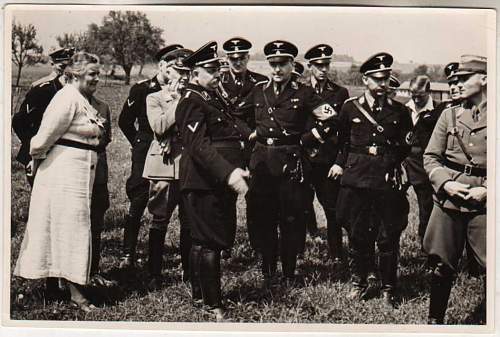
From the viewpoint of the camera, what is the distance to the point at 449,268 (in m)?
5.24

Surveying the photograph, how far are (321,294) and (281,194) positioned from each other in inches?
32.0

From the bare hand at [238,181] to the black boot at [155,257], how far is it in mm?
673

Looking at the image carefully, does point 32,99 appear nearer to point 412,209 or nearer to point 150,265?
point 150,265

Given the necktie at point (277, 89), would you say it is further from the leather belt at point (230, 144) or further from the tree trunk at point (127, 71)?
the tree trunk at point (127, 71)

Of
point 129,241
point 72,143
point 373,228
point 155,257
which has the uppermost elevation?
point 72,143

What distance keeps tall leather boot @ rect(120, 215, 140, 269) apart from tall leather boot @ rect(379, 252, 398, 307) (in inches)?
72.9

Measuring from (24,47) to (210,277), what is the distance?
88.0 inches

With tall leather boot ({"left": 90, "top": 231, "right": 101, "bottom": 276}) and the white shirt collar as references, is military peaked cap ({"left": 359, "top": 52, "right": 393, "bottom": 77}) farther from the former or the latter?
tall leather boot ({"left": 90, "top": 231, "right": 101, "bottom": 276})

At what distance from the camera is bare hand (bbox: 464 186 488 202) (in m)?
5.21

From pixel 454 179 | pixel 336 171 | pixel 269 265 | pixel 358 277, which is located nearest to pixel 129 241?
pixel 269 265

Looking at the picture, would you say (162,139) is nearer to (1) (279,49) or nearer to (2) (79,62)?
(2) (79,62)

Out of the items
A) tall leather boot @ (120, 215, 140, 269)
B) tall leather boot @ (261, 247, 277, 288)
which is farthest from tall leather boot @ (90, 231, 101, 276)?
tall leather boot @ (261, 247, 277, 288)

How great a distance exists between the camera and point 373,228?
534 cm

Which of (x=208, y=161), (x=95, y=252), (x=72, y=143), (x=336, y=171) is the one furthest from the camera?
(x=95, y=252)
